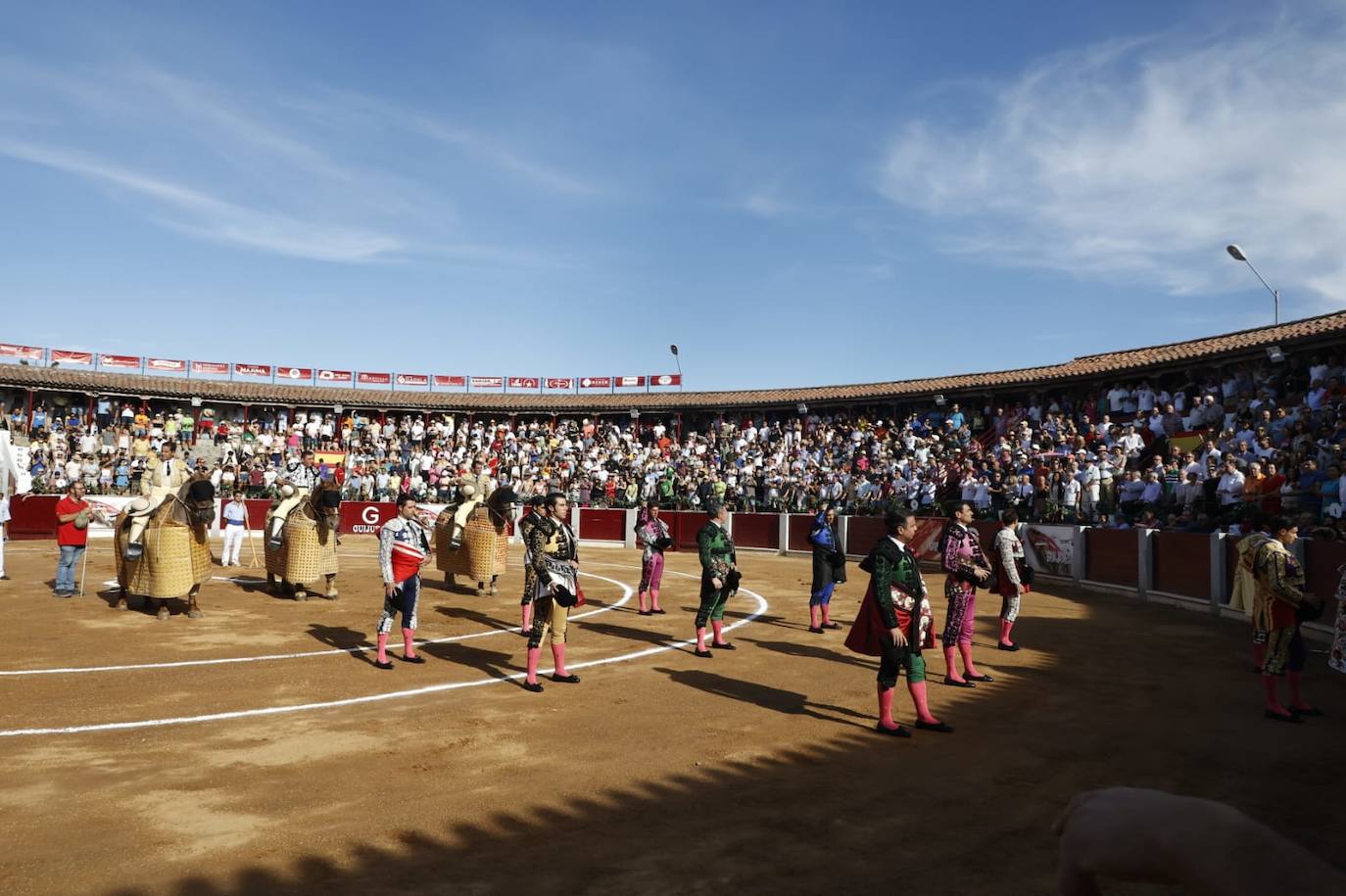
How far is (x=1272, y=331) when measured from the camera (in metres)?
22.0

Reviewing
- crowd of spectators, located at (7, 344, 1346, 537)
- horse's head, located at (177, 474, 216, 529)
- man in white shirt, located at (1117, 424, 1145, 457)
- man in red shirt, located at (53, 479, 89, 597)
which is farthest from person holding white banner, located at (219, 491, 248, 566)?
man in white shirt, located at (1117, 424, 1145, 457)

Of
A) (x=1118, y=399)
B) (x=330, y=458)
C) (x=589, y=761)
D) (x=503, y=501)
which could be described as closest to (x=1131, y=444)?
(x=1118, y=399)

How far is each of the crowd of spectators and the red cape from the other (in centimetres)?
873

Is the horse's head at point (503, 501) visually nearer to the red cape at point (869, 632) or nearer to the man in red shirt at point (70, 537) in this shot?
the man in red shirt at point (70, 537)

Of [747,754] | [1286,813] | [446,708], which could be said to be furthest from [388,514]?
[1286,813]

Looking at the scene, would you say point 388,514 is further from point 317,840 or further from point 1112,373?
point 317,840

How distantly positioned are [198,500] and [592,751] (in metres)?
8.05

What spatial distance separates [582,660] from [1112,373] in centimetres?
1959

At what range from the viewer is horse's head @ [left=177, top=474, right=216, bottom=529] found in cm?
1193

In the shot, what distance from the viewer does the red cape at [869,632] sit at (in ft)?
23.9

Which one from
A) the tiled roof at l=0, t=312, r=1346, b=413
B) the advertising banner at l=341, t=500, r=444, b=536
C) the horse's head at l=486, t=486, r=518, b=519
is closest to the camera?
the horse's head at l=486, t=486, r=518, b=519

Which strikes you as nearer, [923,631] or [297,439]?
[923,631]

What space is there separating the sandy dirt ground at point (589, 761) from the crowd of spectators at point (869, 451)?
630 cm

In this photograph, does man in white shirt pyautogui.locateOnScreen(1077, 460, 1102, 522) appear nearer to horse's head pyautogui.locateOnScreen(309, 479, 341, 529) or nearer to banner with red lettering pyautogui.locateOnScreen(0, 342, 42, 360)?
horse's head pyautogui.locateOnScreen(309, 479, 341, 529)
